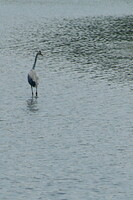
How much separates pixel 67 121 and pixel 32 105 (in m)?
6.07

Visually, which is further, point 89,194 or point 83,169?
point 83,169

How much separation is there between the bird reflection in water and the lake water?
0.27 feet

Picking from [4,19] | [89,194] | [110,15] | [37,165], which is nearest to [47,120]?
[37,165]

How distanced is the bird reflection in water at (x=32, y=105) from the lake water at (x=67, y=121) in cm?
8

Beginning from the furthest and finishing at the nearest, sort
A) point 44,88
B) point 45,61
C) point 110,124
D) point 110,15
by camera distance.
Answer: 1. point 110,15
2. point 45,61
3. point 44,88
4. point 110,124

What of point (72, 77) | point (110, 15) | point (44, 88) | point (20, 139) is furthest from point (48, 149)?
point (110, 15)

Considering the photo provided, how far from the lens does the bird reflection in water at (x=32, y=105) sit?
4812cm

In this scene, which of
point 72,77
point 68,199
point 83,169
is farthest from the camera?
point 72,77

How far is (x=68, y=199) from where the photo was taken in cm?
2906

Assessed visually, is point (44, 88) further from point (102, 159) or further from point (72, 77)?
point (102, 159)

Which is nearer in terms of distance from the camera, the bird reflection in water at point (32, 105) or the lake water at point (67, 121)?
the lake water at point (67, 121)

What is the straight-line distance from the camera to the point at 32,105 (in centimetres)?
4953

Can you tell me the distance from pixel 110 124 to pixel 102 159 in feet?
27.0

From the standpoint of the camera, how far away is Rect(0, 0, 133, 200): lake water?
103ft
